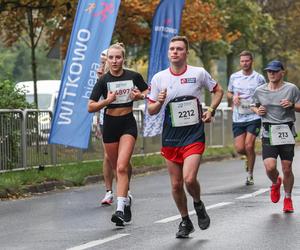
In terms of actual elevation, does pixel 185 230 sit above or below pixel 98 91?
below

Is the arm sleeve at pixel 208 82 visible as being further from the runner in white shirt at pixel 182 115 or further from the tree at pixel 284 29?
the tree at pixel 284 29

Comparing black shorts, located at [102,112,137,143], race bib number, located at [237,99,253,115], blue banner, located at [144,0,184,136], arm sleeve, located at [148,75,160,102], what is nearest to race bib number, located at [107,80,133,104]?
black shorts, located at [102,112,137,143]

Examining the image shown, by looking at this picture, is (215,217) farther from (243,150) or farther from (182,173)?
(243,150)

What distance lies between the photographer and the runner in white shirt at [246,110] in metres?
15.3

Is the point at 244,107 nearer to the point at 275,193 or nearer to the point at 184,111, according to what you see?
the point at 275,193

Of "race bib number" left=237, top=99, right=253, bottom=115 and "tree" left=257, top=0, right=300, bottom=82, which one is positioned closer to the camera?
"race bib number" left=237, top=99, right=253, bottom=115

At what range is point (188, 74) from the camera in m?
9.36

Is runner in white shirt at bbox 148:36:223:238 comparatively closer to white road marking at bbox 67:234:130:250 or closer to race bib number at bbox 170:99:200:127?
race bib number at bbox 170:99:200:127

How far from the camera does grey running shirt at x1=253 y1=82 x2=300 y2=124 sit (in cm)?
1123

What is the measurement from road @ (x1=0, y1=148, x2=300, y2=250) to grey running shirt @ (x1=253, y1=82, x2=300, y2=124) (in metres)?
1.12

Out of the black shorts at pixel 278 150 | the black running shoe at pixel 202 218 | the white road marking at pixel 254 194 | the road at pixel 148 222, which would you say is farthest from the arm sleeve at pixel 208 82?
the white road marking at pixel 254 194

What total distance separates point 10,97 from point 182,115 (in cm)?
882

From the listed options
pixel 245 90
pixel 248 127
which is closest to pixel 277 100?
pixel 245 90

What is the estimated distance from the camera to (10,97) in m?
17.6
